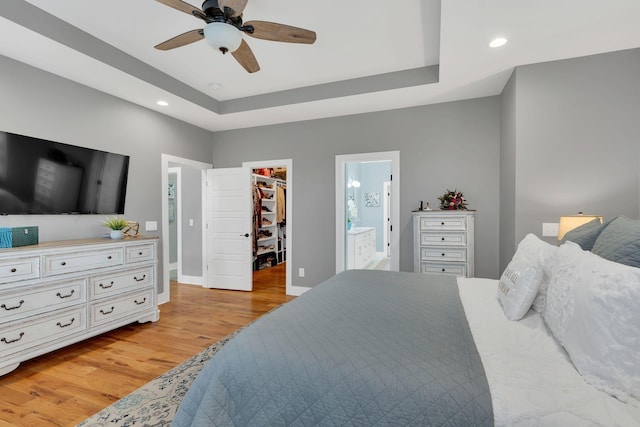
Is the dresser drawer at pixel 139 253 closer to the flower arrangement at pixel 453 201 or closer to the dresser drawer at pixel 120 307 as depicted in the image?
the dresser drawer at pixel 120 307

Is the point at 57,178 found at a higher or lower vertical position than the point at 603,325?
higher

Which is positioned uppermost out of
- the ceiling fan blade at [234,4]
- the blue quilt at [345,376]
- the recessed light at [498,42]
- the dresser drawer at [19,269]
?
the recessed light at [498,42]

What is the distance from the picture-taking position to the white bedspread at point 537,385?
2.52 ft

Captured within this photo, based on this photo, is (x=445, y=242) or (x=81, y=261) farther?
(x=445, y=242)

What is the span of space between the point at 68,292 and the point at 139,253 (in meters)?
0.75

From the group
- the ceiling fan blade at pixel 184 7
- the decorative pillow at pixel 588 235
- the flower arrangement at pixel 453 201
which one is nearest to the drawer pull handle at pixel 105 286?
the ceiling fan blade at pixel 184 7

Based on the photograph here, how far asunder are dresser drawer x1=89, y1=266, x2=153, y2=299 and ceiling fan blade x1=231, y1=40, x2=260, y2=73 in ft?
7.84

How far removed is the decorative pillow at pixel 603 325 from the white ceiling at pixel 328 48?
187cm

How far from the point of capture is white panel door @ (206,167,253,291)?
15.4 feet

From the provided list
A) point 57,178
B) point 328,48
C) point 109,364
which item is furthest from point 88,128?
point 328,48

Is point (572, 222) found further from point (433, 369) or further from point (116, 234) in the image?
point (116, 234)

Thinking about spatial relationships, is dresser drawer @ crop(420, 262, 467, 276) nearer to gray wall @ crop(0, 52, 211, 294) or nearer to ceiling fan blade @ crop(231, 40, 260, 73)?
ceiling fan blade @ crop(231, 40, 260, 73)

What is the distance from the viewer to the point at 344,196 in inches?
168

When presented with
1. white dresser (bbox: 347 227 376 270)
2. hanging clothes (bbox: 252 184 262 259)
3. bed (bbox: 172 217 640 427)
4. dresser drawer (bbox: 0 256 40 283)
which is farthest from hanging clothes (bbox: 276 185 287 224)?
bed (bbox: 172 217 640 427)
